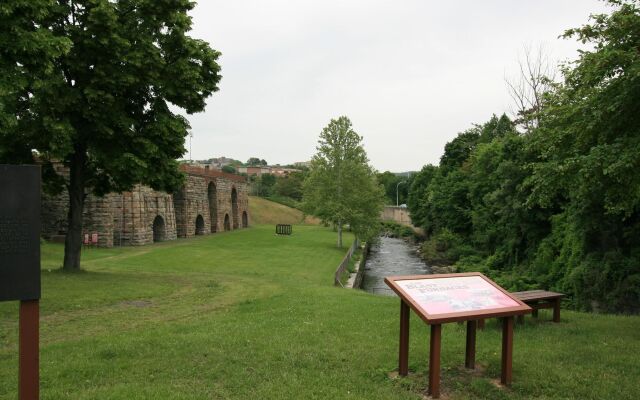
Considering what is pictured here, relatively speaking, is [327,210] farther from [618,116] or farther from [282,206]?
[282,206]

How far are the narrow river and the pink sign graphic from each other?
1767cm

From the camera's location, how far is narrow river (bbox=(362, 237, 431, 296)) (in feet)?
90.3

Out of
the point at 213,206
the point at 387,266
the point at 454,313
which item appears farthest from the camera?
the point at 213,206

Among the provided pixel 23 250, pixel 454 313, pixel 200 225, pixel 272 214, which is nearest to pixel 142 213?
pixel 200 225

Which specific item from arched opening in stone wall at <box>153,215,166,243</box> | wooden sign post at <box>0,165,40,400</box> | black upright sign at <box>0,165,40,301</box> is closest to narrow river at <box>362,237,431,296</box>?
arched opening in stone wall at <box>153,215,166,243</box>

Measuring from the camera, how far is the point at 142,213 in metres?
34.2

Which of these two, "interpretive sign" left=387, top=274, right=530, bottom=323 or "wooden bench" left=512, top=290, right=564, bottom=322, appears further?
"wooden bench" left=512, top=290, right=564, bottom=322

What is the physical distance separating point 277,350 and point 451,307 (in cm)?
281

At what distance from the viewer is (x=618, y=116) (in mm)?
8000

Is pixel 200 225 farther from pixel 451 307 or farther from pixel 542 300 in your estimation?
pixel 451 307

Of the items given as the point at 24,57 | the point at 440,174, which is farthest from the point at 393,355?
the point at 440,174

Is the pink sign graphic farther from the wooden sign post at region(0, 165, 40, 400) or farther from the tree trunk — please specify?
the tree trunk

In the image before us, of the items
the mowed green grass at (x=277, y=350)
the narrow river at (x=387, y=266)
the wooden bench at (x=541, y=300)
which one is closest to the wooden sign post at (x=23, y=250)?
the mowed green grass at (x=277, y=350)

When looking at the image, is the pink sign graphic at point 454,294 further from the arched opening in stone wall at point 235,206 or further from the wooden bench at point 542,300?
the arched opening in stone wall at point 235,206
